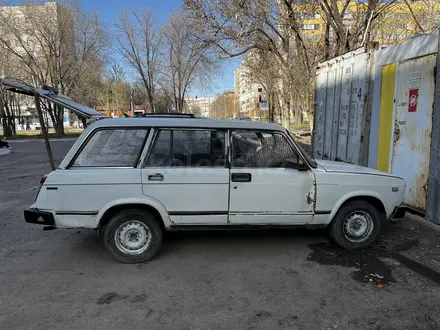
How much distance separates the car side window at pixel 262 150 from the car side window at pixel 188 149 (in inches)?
7.4

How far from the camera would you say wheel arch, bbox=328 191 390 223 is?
399cm

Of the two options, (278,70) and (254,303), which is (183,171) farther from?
(278,70)

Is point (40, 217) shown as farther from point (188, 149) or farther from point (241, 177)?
point (241, 177)

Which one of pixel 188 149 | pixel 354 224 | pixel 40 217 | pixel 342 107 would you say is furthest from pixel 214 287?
pixel 342 107

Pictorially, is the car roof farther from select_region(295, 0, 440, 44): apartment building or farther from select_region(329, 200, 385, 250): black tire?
select_region(295, 0, 440, 44): apartment building

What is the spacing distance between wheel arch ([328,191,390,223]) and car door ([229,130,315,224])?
327mm

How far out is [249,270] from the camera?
3705mm

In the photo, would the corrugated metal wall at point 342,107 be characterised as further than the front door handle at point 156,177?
Yes

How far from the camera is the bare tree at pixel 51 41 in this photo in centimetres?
2914

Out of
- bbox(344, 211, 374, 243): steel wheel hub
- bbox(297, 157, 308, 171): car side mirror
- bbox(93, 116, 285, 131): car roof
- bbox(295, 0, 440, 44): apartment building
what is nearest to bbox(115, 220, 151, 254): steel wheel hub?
bbox(93, 116, 285, 131): car roof

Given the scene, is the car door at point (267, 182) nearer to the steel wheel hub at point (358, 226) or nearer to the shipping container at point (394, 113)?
the steel wheel hub at point (358, 226)

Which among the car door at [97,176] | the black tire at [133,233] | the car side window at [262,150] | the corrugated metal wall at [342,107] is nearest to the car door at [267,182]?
the car side window at [262,150]

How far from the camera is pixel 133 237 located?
12.6ft

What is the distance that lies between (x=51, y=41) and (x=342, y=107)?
31185 mm
